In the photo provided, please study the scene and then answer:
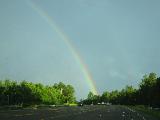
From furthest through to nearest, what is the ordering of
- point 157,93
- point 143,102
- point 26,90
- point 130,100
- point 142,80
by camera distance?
point 130,100, point 142,80, point 143,102, point 26,90, point 157,93

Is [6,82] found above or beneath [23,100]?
above

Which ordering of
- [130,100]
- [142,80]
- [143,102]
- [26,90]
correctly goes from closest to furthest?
[26,90] < [143,102] < [142,80] < [130,100]

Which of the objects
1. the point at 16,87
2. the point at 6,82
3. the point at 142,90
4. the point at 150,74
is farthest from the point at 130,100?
the point at 16,87

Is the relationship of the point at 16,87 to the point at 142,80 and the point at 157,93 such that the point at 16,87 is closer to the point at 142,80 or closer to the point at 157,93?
the point at 157,93

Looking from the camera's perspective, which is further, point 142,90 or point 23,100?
point 142,90

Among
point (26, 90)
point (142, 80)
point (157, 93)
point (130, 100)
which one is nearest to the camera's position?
point (157, 93)

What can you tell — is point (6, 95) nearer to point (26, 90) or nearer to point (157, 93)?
point (26, 90)

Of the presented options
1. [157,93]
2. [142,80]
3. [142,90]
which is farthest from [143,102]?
[157,93]

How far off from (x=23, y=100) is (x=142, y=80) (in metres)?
57.3

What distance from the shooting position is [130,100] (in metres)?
179

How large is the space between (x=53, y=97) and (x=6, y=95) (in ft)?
165

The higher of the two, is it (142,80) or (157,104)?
(142,80)

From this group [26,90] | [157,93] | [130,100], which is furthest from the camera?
[130,100]

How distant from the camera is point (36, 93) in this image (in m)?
120
